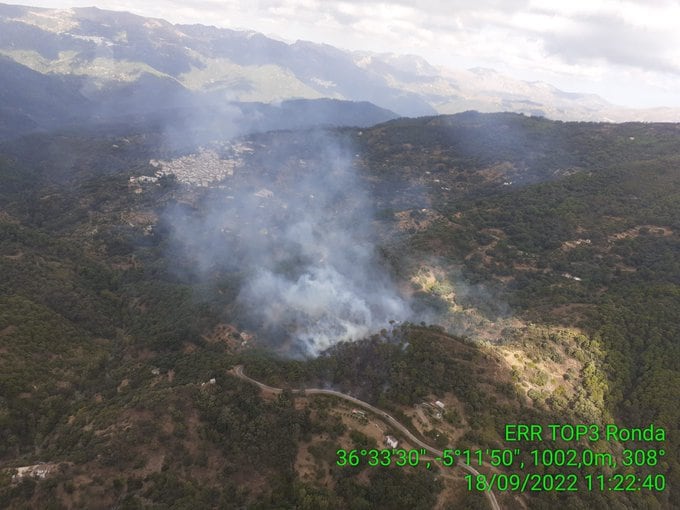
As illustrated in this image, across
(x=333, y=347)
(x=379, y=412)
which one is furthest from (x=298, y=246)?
(x=379, y=412)

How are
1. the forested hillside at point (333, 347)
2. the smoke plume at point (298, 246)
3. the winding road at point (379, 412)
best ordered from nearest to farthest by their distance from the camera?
the winding road at point (379, 412), the forested hillside at point (333, 347), the smoke plume at point (298, 246)

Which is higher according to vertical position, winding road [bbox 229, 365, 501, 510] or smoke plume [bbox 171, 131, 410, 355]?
winding road [bbox 229, 365, 501, 510]

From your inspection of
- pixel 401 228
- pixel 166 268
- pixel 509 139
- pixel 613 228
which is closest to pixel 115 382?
pixel 166 268

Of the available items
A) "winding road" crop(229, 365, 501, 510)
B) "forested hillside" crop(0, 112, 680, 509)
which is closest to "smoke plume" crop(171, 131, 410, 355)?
"forested hillside" crop(0, 112, 680, 509)

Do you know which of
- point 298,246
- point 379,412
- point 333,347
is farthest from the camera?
point 298,246

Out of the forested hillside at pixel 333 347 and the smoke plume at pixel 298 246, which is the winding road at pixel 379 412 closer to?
the forested hillside at pixel 333 347

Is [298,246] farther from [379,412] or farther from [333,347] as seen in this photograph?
[379,412]

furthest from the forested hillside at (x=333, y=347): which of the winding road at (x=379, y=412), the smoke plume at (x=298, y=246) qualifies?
the smoke plume at (x=298, y=246)

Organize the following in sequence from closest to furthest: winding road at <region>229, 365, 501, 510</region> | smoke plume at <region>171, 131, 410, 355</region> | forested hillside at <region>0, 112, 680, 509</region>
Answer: winding road at <region>229, 365, 501, 510</region>
forested hillside at <region>0, 112, 680, 509</region>
smoke plume at <region>171, 131, 410, 355</region>

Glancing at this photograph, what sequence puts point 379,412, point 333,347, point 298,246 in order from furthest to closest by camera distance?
point 298,246
point 333,347
point 379,412

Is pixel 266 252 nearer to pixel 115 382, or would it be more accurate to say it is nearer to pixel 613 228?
pixel 115 382

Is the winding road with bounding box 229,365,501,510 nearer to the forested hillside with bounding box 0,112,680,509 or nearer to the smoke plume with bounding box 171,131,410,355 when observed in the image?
the forested hillside with bounding box 0,112,680,509
